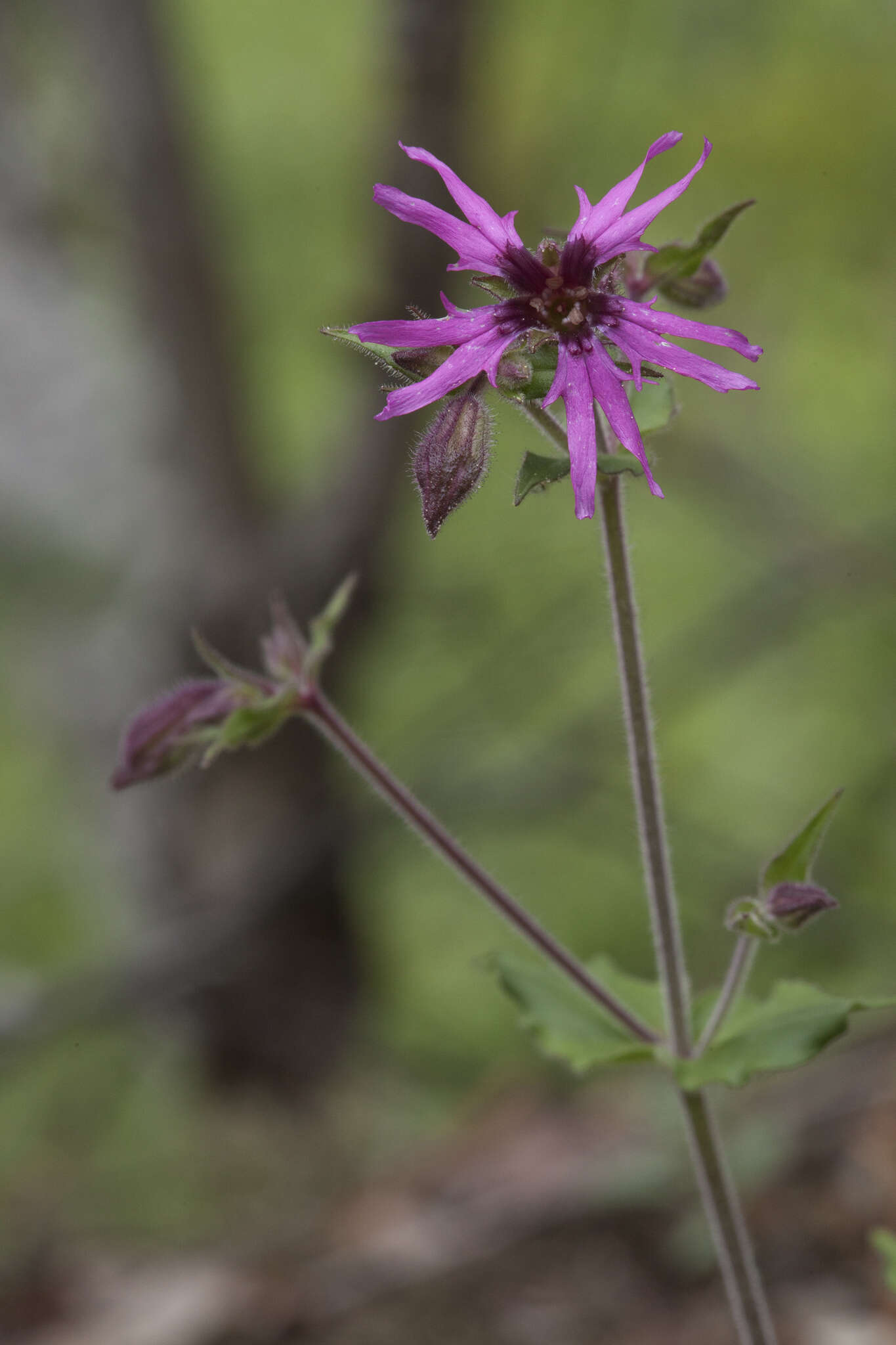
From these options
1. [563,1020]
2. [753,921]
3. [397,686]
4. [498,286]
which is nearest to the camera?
[498,286]

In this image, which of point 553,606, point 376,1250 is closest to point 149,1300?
point 376,1250

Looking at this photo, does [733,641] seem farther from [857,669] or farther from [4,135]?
[4,135]

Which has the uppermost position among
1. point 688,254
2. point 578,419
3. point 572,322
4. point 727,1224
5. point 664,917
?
point 688,254

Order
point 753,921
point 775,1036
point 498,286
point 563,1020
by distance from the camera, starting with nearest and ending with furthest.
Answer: point 498,286 < point 753,921 < point 775,1036 < point 563,1020

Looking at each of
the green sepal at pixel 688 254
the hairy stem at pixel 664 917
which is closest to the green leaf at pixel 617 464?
the hairy stem at pixel 664 917

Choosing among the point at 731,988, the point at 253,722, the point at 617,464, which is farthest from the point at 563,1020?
the point at 617,464

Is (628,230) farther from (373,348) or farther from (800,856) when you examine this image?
(800,856)

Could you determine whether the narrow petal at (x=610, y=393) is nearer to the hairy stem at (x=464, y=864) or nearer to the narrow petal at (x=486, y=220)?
the narrow petal at (x=486, y=220)

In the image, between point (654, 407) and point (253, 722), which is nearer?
point (654, 407)
